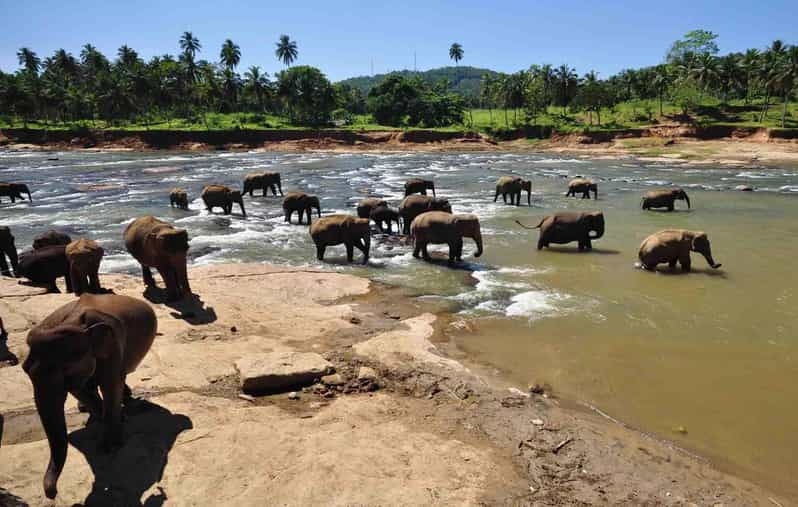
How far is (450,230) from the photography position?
49.2 feet

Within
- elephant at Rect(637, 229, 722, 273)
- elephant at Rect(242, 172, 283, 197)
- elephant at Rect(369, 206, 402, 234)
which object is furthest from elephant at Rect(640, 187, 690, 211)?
elephant at Rect(242, 172, 283, 197)

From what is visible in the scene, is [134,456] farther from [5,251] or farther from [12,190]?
[12,190]

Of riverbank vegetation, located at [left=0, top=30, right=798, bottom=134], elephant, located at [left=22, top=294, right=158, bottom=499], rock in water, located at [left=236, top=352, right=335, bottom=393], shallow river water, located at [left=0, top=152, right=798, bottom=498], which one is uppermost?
riverbank vegetation, located at [left=0, top=30, right=798, bottom=134]

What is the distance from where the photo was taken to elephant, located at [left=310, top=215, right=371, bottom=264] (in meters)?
15.3

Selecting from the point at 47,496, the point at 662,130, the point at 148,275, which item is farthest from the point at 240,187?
the point at 662,130

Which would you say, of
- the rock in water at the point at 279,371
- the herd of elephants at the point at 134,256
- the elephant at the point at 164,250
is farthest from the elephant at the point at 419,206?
the rock in water at the point at 279,371

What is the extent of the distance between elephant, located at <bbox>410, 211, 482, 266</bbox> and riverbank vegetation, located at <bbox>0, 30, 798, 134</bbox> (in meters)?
66.6

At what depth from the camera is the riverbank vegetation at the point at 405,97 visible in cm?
7888

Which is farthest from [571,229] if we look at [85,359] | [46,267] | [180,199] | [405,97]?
[405,97]

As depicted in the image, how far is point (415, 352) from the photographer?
8.38 metres

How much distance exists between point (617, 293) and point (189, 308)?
30.4 feet

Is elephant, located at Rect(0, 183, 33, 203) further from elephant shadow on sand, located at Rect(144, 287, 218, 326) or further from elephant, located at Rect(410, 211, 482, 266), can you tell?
elephant, located at Rect(410, 211, 482, 266)

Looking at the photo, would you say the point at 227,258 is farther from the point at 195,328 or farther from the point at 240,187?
the point at 240,187

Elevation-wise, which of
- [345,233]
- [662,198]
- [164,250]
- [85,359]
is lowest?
[662,198]
